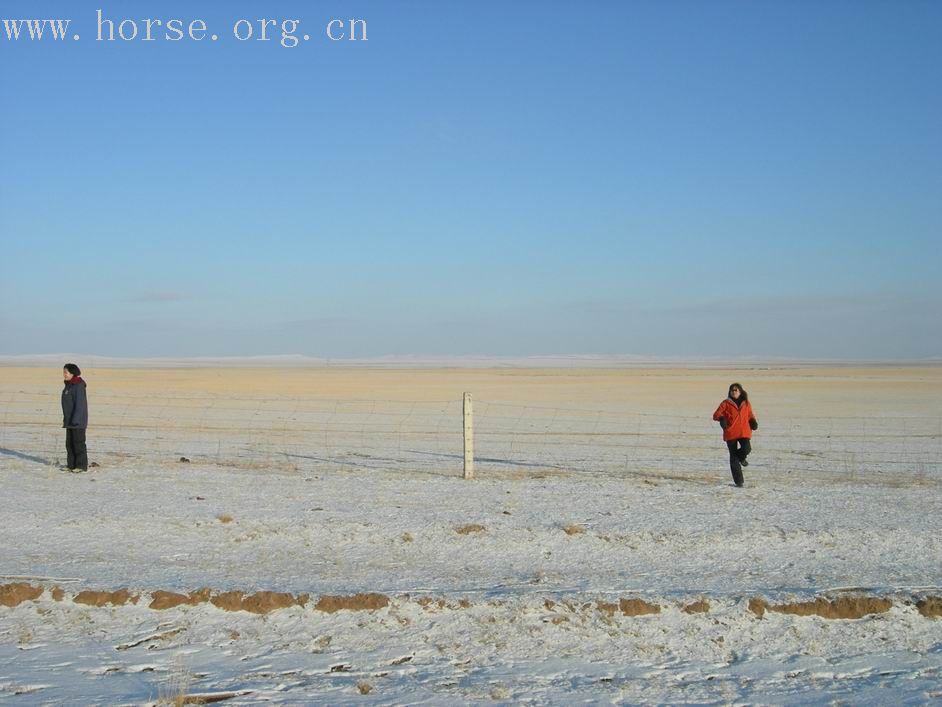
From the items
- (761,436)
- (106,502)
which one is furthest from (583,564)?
(761,436)

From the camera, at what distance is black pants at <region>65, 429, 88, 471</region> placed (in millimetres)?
14445

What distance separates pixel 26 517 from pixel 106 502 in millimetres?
1149

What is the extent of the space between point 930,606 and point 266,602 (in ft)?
17.9

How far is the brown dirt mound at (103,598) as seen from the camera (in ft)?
24.7

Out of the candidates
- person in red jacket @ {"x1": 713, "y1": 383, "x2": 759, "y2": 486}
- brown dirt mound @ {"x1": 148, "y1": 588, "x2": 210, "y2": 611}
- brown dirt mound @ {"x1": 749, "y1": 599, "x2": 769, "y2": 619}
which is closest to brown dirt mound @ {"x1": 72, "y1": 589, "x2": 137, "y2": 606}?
brown dirt mound @ {"x1": 148, "y1": 588, "x2": 210, "y2": 611}

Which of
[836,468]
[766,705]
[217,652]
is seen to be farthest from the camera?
[836,468]

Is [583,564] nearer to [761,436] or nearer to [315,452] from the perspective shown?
[315,452]

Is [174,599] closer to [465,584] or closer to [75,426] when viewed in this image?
[465,584]

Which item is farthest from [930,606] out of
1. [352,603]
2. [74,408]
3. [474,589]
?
[74,408]

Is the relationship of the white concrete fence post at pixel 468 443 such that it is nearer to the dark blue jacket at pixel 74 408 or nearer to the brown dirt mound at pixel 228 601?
the dark blue jacket at pixel 74 408

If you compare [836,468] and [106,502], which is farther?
[836,468]

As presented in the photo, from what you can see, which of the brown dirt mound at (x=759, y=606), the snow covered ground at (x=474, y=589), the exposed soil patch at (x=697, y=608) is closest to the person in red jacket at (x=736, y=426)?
the snow covered ground at (x=474, y=589)

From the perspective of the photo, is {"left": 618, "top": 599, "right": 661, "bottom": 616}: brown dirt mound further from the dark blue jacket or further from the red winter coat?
the dark blue jacket

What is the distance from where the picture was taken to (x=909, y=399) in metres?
44.5
